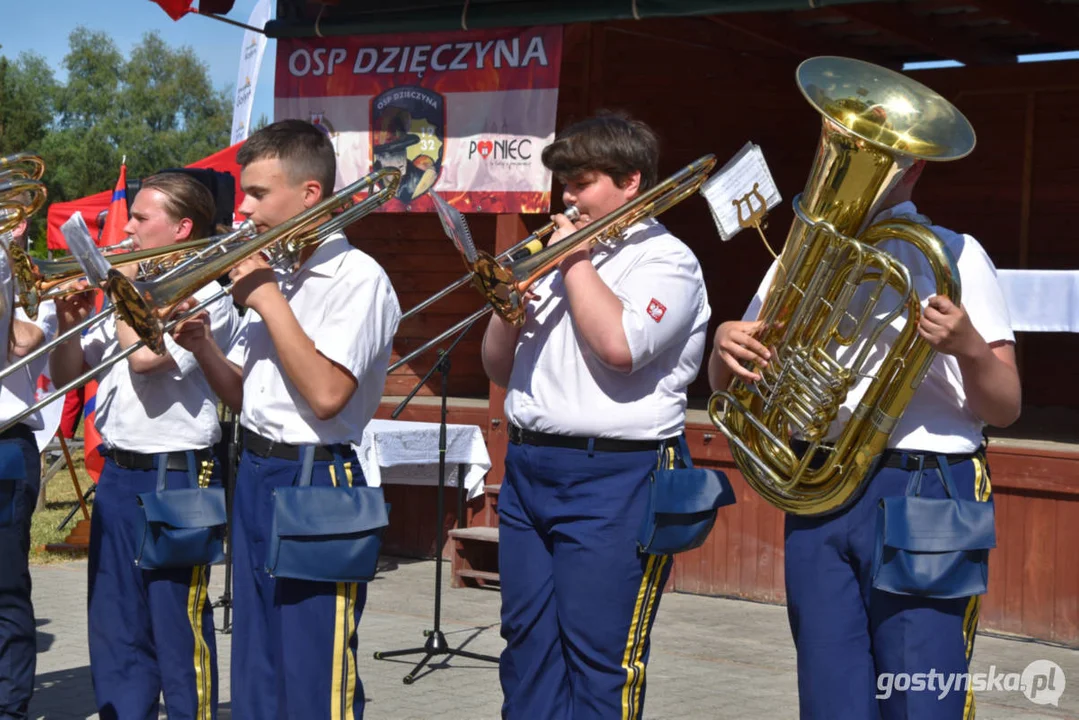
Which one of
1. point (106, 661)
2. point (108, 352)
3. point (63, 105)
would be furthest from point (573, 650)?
point (63, 105)

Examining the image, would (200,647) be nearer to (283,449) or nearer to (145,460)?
(145,460)

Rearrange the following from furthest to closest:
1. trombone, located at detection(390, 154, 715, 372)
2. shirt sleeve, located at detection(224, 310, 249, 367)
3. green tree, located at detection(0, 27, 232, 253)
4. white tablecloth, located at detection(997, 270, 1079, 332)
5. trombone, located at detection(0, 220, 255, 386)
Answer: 1. green tree, located at detection(0, 27, 232, 253)
2. white tablecloth, located at detection(997, 270, 1079, 332)
3. shirt sleeve, located at detection(224, 310, 249, 367)
4. trombone, located at detection(0, 220, 255, 386)
5. trombone, located at detection(390, 154, 715, 372)

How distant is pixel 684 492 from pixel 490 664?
296 cm

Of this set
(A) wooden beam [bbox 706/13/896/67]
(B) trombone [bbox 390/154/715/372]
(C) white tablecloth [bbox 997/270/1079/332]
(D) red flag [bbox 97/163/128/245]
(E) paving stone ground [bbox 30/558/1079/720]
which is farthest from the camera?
(D) red flag [bbox 97/163/128/245]

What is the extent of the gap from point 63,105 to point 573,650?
58.9 meters

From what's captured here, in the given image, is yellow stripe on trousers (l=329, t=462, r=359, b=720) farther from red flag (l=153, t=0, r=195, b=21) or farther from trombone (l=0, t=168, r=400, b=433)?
red flag (l=153, t=0, r=195, b=21)

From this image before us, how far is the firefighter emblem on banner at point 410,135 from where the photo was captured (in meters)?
8.14

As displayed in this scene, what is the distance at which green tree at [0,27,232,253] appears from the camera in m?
54.7

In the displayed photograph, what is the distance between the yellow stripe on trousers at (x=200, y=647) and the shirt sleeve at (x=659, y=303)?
5.42ft

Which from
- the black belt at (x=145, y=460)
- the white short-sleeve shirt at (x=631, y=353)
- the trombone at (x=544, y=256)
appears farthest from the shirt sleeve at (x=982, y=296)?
the black belt at (x=145, y=460)

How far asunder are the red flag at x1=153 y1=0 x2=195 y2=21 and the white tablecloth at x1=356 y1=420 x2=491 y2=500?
270 cm

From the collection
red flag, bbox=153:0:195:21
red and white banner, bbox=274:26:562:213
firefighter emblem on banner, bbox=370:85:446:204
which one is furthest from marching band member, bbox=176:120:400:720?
red flag, bbox=153:0:195:21

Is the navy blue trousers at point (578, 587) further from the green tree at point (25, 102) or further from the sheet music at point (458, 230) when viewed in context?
the green tree at point (25, 102)

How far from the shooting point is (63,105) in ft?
189
